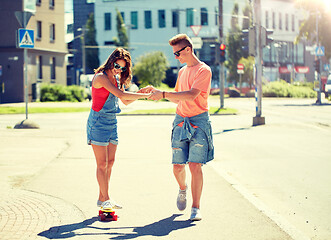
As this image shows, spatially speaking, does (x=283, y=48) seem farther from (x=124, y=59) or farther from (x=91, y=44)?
(x=124, y=59)

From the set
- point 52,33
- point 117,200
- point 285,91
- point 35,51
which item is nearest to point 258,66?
point 117,200

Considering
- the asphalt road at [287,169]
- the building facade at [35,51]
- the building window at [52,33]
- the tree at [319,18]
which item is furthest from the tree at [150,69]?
the asphalt road at [287,169]

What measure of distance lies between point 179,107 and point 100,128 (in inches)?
32.9

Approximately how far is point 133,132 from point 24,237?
40.8 ft

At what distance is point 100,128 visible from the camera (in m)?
6.30

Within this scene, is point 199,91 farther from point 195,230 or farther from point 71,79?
point 71,79

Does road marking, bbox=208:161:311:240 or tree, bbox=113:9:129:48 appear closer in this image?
road marking, bbox=208:161:311:240

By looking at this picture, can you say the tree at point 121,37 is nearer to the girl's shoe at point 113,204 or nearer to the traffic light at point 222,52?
the traffic light at point 222,52

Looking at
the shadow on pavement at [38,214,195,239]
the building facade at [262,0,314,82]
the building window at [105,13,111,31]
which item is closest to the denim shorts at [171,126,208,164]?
the shadow on pavement at [38,214,195,239]

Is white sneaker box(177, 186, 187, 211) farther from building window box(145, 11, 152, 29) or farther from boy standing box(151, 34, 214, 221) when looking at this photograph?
building window box(145, 11, 152, 29)

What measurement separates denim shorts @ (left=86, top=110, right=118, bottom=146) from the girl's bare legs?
87 millimetres

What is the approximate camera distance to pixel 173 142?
638 cm

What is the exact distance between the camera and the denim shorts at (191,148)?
20.5 feet

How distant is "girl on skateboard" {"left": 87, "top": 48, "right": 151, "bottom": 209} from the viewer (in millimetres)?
6184
